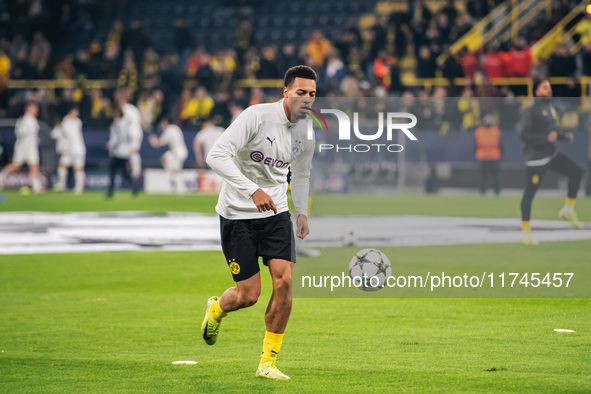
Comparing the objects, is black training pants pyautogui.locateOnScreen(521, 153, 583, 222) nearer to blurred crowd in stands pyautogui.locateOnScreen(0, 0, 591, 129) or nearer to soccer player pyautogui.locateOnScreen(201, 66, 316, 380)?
soccer player pyautogui.locateOnScreen(201, 66, 316, 380)

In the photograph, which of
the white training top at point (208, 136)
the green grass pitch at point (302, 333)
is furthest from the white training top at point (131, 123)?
the green grass pitch at point (302, 333)

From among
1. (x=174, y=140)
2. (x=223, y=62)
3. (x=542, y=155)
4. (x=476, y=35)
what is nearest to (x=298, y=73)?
(x=542, y=155)

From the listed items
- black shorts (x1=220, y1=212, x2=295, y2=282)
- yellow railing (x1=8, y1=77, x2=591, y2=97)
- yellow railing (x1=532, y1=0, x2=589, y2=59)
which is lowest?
black shorts (x1=220, y1=212, x2=295, y2=282)

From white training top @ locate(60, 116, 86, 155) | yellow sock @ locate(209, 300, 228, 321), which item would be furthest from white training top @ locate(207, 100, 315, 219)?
white training top @ locate(60, 116, 86, 155)

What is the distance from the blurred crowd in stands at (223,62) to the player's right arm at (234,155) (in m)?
20.1

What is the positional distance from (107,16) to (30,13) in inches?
130

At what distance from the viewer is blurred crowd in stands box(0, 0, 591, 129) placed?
2769cm

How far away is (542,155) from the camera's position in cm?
1265

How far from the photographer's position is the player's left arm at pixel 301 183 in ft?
22.0

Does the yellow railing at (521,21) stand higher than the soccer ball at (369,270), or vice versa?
the yellow railing at (521,21)

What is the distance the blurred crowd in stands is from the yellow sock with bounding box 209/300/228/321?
1975 cm

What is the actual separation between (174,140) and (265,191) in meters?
22.0

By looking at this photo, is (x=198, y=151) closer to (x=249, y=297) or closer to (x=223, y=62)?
(x=223, y=62)

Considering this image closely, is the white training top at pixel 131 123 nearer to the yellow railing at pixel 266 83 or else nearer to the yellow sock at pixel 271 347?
the yellow railing at pixel 266 83
